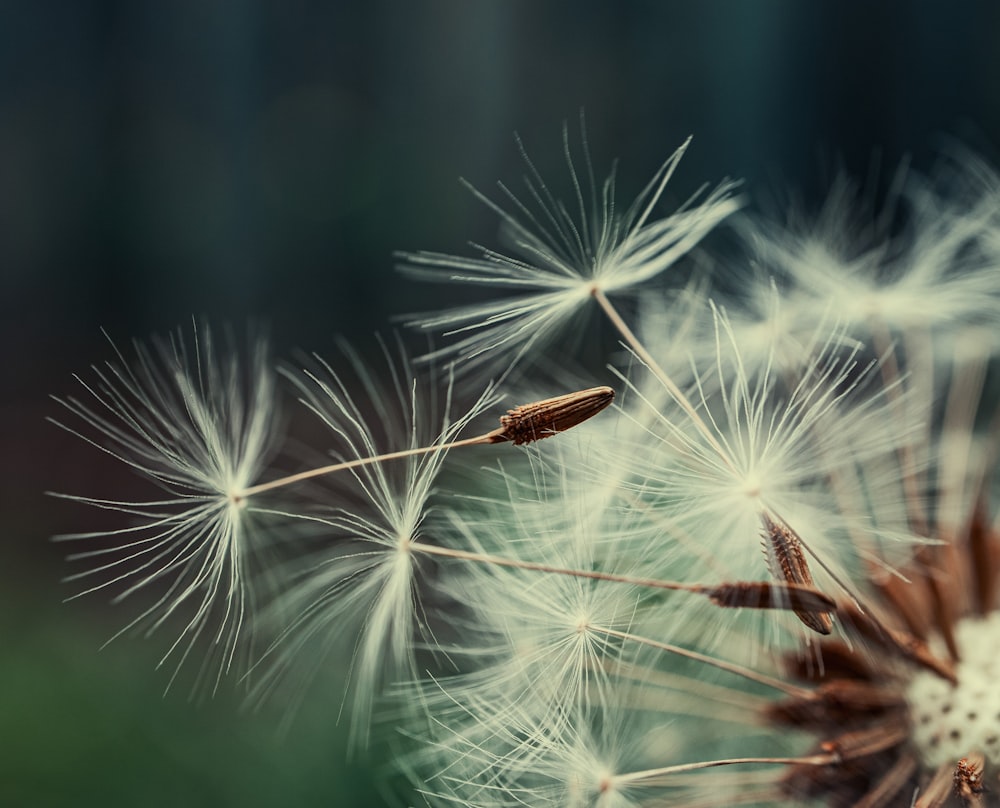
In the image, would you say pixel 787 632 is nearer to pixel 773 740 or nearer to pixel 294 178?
pixel 773 740

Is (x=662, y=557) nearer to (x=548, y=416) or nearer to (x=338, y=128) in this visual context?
(x=548, y=416)

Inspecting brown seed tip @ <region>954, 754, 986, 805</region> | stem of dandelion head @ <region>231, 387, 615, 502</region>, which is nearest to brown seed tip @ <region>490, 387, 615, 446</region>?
stem of dandelion head @ <region>231, 387, 615, 502</region>

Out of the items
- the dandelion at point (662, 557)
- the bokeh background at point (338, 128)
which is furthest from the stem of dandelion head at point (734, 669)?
the bokeh background at point (338, 128)

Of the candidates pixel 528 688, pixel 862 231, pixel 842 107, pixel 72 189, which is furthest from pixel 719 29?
pixel 528 688

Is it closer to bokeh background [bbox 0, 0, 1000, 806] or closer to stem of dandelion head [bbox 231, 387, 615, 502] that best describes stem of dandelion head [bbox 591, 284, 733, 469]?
stem of dandelion head [bbox 231, 387, 615, 502]

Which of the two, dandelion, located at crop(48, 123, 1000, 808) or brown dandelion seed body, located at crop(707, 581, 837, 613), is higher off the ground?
dandelion, located at crop(48, 123, 1000, 808)

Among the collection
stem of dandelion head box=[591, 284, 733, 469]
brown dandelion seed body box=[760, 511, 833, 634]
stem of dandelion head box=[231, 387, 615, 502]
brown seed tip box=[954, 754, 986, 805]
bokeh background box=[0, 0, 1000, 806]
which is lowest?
brown seed tip box=[954, 754, 986, 805]
